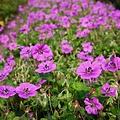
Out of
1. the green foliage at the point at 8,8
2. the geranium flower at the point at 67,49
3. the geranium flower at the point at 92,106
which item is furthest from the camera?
the green foliage at the point at 8,8

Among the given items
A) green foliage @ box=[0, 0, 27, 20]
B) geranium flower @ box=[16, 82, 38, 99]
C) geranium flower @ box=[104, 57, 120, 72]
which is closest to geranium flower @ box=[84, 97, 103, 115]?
geranium flower @ box=[104, 57, 120, 72]

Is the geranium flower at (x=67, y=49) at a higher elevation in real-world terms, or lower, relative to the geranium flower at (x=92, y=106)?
higher

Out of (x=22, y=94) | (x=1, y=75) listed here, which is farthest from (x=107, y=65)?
(x=1, y=75)

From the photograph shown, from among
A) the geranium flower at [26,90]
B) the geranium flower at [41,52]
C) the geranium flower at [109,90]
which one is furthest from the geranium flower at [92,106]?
the geranium flower at [41,52]

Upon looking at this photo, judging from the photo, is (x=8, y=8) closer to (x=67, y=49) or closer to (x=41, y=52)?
(x=67, y=49)

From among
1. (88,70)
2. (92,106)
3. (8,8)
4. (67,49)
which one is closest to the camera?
(92,106)

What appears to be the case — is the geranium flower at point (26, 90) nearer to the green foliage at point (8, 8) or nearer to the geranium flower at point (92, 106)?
the geranium flower at point (92, 106)

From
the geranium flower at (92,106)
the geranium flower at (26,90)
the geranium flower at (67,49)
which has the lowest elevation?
the geranium flower at (92,106)

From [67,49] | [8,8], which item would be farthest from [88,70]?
[8,8]

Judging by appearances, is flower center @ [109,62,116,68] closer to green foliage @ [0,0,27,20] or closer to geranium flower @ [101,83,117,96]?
geranium flower @ [101,83,117,96]

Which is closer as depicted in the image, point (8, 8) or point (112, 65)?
point (112, 65)

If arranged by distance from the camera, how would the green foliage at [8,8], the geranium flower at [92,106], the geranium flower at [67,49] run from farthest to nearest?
the green foliage at [8,8], the geranium flower at [67,49], the geranium flower at [92,106]

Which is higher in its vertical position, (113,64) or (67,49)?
(113,64)
